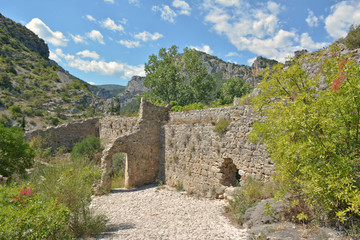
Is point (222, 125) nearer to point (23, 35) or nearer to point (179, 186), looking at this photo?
point (179, 186)

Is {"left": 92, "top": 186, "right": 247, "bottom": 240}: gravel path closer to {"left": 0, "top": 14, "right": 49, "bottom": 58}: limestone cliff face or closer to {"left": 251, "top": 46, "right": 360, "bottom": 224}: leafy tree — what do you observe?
{"left": 251, "top": 46, "right": 360, "bottom": 224}: leafy tree

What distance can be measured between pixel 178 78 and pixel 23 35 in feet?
179

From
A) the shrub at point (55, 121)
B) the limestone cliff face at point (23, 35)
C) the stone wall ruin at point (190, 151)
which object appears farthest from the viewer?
the limestone cliff face at point (23, 35)

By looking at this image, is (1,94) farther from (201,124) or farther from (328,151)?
(328,151)

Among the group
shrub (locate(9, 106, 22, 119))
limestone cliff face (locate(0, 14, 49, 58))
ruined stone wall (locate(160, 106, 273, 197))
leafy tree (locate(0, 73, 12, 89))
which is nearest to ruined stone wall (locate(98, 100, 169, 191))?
ruined stone wall (locate(160, 106, 273, 197))

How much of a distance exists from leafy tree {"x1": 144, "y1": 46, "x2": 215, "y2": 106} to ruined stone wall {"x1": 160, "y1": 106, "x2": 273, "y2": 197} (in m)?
11.4

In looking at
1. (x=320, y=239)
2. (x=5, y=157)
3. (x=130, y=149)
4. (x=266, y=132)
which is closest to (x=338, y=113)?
(x=266, y=132)

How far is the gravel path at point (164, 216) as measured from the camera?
5371 mm

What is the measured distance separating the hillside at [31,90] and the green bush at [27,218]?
103 feet

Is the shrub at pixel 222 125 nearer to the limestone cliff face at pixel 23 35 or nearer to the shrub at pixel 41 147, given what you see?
the shrub at pixel 41 147

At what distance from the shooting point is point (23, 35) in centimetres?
5703

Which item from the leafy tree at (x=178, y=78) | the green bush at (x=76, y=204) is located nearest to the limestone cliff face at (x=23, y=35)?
the leafy tree at (x=178, y=78)

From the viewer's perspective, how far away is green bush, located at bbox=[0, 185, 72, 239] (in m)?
3.26

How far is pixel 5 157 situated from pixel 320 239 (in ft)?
37.5
